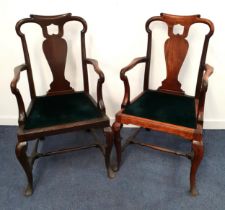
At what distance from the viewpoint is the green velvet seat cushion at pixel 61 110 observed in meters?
1.56

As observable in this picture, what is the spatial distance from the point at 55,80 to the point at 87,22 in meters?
0.48

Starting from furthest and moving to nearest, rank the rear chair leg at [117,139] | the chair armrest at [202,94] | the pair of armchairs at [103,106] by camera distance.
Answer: the rear chair leg at [117,139]
the pair of armchairs at [103,106]
the chair armrest at [202,94]

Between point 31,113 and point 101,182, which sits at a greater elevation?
point 31,113

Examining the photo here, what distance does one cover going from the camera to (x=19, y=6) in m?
1.85

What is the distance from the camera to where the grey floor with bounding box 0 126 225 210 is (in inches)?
63.2

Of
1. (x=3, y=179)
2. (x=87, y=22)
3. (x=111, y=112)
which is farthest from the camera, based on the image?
(x=111, y=112)

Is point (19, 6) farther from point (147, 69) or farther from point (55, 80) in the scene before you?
point (147, 69)

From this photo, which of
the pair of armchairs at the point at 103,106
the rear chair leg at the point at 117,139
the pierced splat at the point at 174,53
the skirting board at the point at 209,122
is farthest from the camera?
the skirting board at the point at 209,122

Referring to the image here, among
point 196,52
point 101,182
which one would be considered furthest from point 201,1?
point 101,182

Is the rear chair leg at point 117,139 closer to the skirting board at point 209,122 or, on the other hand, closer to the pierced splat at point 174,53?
the pierced splat at point 174,53

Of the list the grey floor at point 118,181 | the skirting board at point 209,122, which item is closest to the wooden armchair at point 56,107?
the grey floor at point 118,181

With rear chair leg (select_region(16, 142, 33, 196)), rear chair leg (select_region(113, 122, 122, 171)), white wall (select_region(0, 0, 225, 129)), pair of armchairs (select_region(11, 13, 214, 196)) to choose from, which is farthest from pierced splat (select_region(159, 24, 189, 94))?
rear chair leg (select_region(16, 142, 33, 196))

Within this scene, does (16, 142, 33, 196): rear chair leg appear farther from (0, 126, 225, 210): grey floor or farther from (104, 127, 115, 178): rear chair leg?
(104, 127, 115, 178): rear chair leg

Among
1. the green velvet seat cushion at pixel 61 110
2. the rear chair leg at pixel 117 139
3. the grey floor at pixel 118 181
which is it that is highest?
the green velvet seat cushion at pixel 61 110
